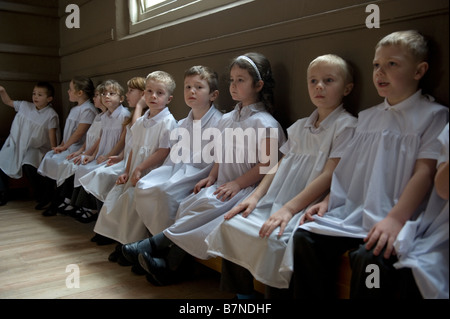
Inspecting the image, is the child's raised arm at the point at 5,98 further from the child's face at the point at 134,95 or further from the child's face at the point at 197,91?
the child's face at the point at 197,91

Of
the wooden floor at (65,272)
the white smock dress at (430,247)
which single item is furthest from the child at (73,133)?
the white smock dress at (430,247)

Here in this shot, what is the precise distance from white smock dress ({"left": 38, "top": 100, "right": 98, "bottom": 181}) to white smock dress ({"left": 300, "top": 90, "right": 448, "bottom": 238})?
3.11m

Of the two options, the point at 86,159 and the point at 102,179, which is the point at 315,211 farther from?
the point at 86,159

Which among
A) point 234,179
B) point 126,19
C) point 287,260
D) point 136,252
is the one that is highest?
point 126,19

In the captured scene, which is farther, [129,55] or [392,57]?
[129,55]

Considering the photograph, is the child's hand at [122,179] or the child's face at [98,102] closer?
the child's hand at [122,179]

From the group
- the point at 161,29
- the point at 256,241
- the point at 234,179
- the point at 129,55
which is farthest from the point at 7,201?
the point at 256,241

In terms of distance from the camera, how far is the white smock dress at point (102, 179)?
3379 mm

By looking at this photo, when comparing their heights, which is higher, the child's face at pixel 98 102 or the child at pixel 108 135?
the child's face at pixel 98 102

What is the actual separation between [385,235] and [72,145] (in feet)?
12.9

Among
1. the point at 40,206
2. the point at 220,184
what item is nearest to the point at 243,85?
the point at 220,184

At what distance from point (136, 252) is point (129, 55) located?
7.91 feet

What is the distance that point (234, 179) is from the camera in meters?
2.56

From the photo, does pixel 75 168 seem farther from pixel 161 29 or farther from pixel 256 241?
pixel 256 241
